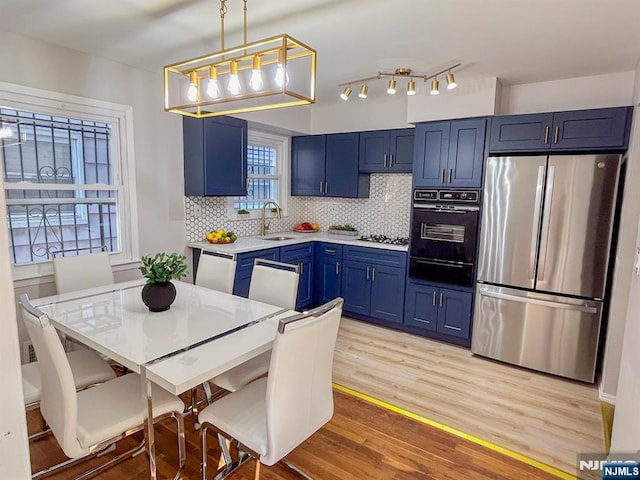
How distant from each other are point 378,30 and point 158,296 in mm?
2100

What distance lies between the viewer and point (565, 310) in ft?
9.87

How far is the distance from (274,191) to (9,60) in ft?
9.61

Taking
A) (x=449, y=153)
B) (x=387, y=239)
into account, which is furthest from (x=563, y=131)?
(x=387, y=239)

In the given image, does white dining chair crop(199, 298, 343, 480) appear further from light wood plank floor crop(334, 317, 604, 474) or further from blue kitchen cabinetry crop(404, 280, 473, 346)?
blue kitchen cabinetry crop(404, 280, 473, 346)

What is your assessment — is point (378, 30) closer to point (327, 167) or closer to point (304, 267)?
point (327, 167)

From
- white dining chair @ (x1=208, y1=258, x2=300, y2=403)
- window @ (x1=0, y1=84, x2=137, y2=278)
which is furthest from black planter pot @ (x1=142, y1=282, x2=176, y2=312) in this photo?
window @ (x1=0, y1=84, x2=137, y2=278)

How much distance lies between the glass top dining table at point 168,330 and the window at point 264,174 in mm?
2068

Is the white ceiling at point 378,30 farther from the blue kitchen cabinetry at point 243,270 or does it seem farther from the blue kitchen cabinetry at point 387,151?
the blue kitchen cabinetry at point 243,270

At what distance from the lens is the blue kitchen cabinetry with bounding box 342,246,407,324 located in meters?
3.92

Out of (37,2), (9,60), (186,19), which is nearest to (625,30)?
(186,19)

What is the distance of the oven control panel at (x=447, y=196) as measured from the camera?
339 cm

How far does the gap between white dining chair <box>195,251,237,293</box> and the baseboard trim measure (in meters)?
1.13

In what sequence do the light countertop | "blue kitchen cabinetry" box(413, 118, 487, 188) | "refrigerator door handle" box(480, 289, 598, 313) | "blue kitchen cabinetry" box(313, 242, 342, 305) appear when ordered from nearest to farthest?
"refrigerator door handle" box(480, 289, 598, 313)
"blue kitchen cabinetry" box(413, 118, 487, 188)
the light countertop
"blue kitchen cabinetry" box(313, 242, 342, 305)

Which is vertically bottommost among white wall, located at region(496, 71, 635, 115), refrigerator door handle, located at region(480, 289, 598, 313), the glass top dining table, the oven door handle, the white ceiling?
refrigerator door handle, located at region(480, 289, 598, 313)
